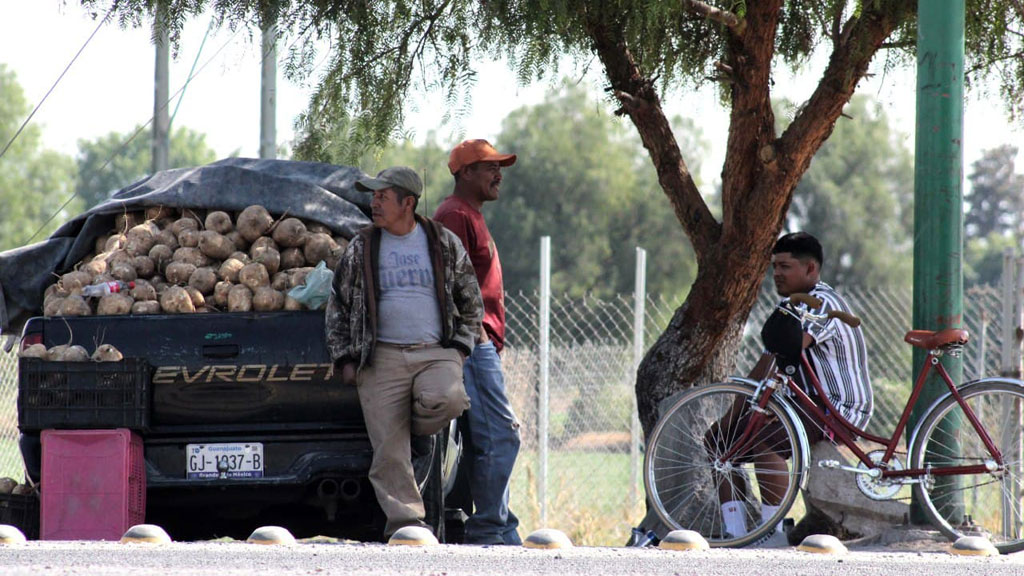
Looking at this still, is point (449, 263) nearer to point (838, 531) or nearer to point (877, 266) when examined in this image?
point (838, 531)

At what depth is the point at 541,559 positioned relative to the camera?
16.7ft

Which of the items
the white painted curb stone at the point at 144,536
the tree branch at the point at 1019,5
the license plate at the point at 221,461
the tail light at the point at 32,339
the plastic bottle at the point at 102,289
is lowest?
the white painted curb stone at the point at 144,536

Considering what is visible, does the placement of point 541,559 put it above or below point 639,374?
below

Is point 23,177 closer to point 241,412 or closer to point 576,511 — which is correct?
point 576,511

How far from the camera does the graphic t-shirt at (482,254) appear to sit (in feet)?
22.8

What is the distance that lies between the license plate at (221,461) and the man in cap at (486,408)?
49.3 inches

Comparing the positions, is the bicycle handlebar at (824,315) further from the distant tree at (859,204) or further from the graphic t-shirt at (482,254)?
the distant tree at (859,204)

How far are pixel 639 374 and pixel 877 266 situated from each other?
131 feet

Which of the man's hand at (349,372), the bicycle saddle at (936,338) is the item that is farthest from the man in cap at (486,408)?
the bicycle saddle at (936,338)

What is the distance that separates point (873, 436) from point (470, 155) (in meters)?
2.52

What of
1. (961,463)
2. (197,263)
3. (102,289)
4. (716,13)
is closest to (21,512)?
(102,289)

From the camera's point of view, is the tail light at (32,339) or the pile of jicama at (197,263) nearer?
the tail light at (32,339)

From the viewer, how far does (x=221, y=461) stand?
6148 mm

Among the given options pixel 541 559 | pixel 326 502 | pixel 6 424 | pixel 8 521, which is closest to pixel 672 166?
pixel 326 502
